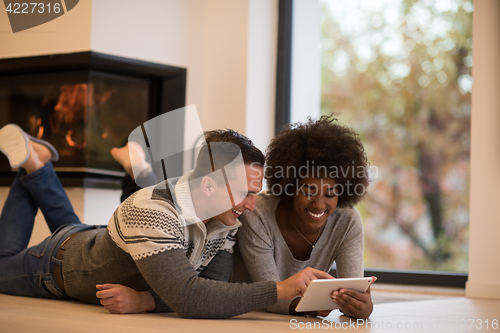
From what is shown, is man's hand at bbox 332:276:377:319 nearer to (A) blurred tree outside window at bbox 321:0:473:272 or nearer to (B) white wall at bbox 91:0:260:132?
(B) white wall at bbox 91:0:260:132

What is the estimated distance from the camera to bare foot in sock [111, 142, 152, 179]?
2.61 metres

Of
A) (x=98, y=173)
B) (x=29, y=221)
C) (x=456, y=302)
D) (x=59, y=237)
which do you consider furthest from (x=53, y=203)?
(x=456, y=302)

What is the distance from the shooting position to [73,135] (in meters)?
3.17

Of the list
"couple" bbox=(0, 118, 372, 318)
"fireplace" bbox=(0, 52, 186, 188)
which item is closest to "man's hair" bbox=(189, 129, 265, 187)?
"couple" bbox=(0, 118, 372, 318)

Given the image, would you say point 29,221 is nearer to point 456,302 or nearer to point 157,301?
point 157,301

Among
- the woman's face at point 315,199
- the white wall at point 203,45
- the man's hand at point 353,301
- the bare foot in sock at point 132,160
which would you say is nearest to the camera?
the man's hand at point 353,301

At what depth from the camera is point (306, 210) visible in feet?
5.64

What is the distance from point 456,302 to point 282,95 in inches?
70.4

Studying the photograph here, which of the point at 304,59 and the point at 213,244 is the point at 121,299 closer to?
the point at 213,244

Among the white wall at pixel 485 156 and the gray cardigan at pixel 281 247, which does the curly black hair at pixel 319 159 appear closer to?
the gray cardigan at pixel 281 247

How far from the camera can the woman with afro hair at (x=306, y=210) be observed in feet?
5.57

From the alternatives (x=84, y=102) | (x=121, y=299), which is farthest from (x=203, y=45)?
(x=121, y=299)

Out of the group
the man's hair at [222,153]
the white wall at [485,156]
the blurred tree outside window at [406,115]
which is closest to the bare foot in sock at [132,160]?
the man's hair at [222,153]

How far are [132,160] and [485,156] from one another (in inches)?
77.2
